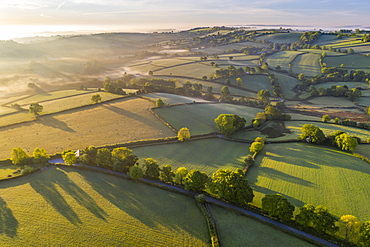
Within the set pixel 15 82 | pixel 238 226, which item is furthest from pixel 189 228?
pixel 15 82

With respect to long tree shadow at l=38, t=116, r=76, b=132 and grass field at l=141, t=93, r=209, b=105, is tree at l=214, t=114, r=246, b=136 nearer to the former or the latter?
grass field at l=141, t=93, r=209, b=105

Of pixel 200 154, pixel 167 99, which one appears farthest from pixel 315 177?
pixel 167 99

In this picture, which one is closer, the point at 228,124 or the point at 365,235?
the point at 365,235

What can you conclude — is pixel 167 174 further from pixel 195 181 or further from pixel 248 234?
pixel 248 234

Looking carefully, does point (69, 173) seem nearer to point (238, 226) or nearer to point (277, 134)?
point (238, 226)

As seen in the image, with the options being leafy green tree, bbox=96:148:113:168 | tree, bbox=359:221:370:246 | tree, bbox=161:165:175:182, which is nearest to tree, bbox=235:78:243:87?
tree, bbox=161:165:175:182

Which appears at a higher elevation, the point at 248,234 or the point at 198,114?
the point at 198,114

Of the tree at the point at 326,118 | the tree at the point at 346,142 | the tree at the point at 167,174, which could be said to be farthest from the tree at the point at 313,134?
the tree at the point at 167,174
